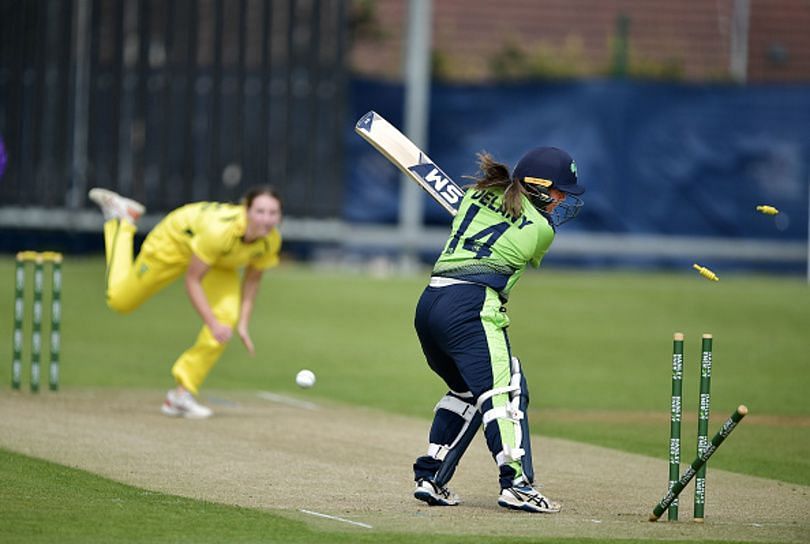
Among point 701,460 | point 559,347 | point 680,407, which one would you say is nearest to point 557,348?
point 559,347

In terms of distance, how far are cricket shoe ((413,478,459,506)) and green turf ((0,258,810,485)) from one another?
9.79 feet

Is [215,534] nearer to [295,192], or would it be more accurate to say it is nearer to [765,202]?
[295,192]

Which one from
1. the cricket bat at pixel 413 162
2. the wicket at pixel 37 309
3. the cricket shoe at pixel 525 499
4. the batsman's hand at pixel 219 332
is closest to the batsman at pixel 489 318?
the cricket shoe at pixel 525 499

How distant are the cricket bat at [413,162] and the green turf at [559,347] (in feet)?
10.7

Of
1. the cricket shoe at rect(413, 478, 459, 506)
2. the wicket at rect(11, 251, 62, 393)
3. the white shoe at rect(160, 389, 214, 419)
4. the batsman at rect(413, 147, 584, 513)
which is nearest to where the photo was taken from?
the batsman at rect(413, 147, 584, 513)

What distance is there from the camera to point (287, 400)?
14.6 metres

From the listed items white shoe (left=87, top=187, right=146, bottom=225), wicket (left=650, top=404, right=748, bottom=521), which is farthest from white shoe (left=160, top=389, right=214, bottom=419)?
wicket (left=650, top=404, right=748, bottom=521)

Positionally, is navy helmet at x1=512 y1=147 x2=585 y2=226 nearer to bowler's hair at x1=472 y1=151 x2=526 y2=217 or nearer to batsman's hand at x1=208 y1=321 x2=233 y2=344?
bowler's hair at x1=472 y1=151 x2=526 y2=217

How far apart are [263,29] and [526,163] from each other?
57.3 feet

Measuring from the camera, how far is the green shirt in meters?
8.73

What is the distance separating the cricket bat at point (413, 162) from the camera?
9320 millimetres

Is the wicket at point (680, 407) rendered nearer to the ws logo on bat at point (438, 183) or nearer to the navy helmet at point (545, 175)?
the navy helmet at point (545, 175)

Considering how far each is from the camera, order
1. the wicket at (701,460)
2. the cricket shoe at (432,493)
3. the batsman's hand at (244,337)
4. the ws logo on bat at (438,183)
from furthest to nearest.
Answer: the batsman's hand at (244,337)
the ws logo on bat at (438,183)
the cricket shoe at (432,493)
the wicket at (701,460)

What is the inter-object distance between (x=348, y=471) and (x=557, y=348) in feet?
32.3
